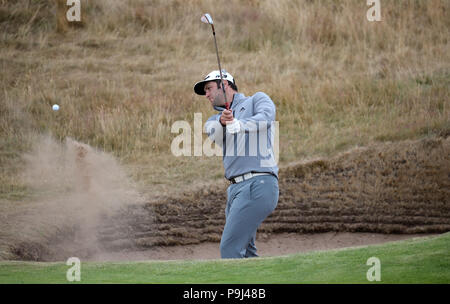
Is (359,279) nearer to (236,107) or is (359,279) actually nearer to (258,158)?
(258,158)

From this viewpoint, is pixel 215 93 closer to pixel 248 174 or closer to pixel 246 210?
→ pixel 248 174

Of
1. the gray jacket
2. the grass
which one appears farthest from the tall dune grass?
the grass

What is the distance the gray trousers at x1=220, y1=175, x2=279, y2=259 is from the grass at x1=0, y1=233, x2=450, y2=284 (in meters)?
0.32

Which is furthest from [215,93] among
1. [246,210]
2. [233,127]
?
[246,210]

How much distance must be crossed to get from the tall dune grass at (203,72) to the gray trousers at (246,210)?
5396mm

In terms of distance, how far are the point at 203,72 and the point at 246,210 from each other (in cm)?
1012

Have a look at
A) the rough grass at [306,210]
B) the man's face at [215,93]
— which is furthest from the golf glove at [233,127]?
the rough grass at [306,210]

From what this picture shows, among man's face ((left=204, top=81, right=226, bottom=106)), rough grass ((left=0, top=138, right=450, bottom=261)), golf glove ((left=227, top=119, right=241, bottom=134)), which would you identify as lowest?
rough grass ((left=0, top=138, right=450, bottom=261))

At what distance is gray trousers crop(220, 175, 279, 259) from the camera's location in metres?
6.09

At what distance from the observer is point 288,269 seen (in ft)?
17.9

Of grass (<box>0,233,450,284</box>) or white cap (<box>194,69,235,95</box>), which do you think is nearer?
grass (<box>0,233,450,284</box>)

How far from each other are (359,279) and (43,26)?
14694 mm

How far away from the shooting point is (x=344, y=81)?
585 inches

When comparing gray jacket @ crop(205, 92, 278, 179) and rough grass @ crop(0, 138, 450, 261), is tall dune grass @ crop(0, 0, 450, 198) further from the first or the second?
gray jacket @ crop(205, 92, 278, 179)
